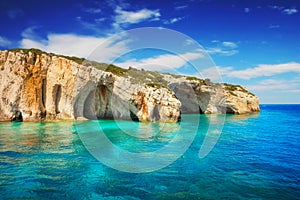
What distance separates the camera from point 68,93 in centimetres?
3331

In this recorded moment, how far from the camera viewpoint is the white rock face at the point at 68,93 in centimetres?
3161

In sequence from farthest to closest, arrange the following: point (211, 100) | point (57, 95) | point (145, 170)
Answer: point (211, 100), point (57, 95), point (145, 170)

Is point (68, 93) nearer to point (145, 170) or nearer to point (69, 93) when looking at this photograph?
point (69, 93)

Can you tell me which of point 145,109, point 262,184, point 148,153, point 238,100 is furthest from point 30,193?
point 238,100

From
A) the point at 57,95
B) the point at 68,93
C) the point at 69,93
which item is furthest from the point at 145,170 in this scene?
the point at 57,95

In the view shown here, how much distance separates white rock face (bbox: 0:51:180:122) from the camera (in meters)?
31.6

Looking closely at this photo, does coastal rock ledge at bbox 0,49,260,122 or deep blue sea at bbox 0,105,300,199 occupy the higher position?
coastal rock ledge at bbox 0,49,260,122

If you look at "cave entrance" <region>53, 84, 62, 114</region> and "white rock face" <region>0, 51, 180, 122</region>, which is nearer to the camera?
"white rock face" <region>0, 51, 180, 122</region>

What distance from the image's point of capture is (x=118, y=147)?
17.2 meters

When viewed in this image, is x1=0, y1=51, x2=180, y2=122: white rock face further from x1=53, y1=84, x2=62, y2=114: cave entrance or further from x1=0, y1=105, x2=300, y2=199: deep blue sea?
x1=0, y1=105, x2=300, y2=199: deep blue sea

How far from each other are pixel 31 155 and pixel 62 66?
69.8 ft

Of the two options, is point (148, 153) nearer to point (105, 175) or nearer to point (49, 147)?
point (105, 175)

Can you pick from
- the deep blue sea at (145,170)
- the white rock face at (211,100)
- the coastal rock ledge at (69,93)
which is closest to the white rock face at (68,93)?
the coastal rock ledge at (69,93)

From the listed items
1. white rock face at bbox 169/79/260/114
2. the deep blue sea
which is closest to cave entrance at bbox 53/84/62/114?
the deep blue sea
